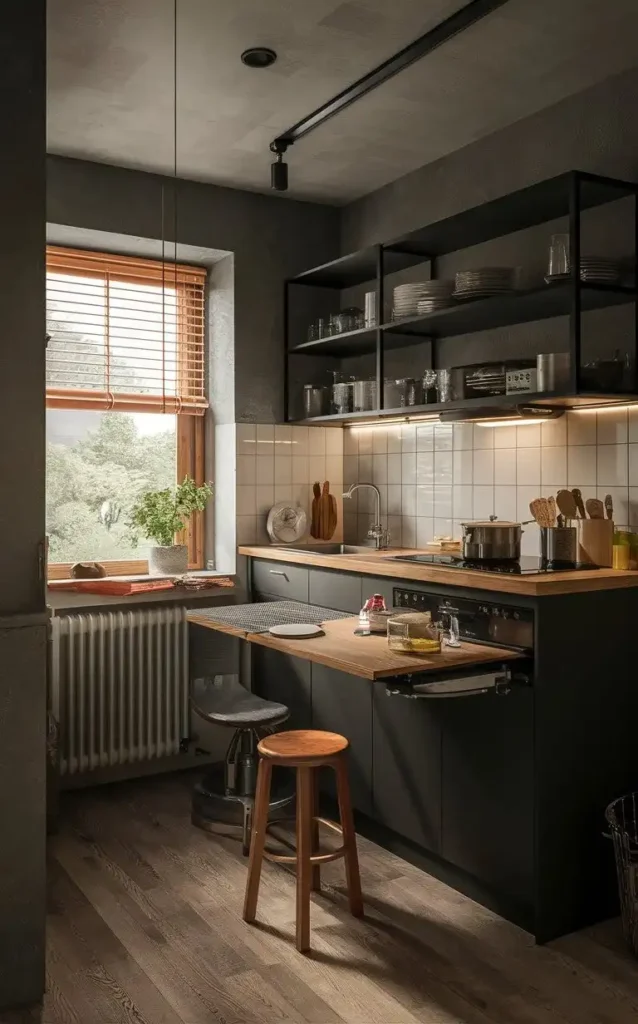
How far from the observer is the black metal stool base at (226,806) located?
3.34 metres

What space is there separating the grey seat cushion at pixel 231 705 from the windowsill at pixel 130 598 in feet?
A: 2.05

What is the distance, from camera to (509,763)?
8.98 ft

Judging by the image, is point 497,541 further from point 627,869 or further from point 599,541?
point 627,869

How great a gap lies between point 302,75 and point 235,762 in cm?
265

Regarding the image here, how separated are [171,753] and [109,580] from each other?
870mm

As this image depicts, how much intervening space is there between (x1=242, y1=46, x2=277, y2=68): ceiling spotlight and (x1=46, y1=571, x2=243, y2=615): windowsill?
2.25m

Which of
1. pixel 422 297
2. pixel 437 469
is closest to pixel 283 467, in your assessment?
pixel 437 469

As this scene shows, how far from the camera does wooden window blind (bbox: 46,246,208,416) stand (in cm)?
420

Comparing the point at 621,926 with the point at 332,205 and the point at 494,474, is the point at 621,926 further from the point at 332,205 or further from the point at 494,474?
the point at 332,205

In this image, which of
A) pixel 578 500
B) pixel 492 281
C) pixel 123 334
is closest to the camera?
pixel 578 500

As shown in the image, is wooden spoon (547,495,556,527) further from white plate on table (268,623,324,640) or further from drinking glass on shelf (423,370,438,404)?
white plate on table (268,623,324,640)

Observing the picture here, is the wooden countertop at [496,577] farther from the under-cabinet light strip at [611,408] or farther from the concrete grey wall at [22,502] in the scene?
the concrete grey wall at [22,502]

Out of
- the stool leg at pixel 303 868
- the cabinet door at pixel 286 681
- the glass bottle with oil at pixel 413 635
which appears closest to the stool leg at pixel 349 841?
the stool leg at pixel 303 868

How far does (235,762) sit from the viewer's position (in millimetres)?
3559
